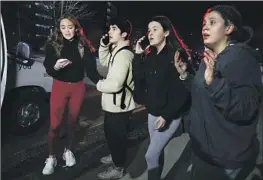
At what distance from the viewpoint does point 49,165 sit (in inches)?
88.5

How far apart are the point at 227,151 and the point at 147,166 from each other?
1.82ft

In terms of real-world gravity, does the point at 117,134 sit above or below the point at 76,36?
below

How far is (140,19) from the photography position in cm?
206

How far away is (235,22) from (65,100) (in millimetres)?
1151

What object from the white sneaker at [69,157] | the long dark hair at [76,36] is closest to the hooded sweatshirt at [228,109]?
the long dark hair at [76,36]

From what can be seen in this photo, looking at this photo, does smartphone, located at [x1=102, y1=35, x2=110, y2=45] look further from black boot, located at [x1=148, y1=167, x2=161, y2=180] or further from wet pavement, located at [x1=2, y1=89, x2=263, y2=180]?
black boot, located at [x1=148, y1=167, x2=161, y2=180]

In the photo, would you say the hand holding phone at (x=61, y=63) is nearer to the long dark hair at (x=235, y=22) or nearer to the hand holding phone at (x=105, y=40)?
the hand holding phone at (x=105, y=40)

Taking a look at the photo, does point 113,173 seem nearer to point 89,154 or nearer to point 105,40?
point 89,154

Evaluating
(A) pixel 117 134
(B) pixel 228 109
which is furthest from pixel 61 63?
(B) pixel 228 109

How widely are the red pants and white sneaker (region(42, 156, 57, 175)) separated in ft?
0.71

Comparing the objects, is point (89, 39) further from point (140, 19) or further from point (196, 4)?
point (196, 4)

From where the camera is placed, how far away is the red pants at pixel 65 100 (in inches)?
85.7

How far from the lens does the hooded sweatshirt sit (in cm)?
174

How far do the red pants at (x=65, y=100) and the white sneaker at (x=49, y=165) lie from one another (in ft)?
0.71
